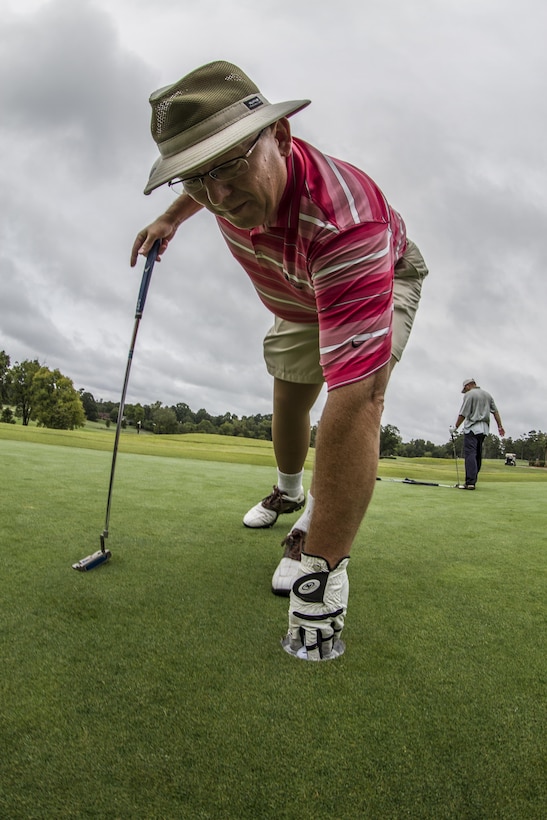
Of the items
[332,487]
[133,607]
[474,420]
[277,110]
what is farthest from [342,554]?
[474,420]

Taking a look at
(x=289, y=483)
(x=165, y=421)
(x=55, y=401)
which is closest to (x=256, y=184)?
(x=289, y=483)

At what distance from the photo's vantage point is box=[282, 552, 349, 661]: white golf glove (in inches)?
50.2

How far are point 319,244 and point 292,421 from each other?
1.29m

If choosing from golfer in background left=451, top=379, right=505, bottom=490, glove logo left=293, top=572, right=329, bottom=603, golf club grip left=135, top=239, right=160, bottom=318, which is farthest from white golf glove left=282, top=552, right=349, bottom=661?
golfer in background left=451, top=379, right=505, bottom=490

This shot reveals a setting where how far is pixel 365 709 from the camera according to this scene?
104 cm

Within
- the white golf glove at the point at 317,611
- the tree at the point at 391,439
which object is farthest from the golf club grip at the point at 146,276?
the tree at the point at 391,439

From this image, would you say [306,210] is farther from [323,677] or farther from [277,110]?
[323,677]

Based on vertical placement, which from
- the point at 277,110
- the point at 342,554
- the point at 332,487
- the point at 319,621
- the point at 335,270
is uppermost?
the point at 277,110

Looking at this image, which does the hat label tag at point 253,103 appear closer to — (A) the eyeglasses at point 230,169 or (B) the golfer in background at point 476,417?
(A) the eyeglasses at point 230,169

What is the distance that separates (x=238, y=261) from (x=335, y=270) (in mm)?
899

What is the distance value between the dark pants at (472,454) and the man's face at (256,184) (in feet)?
21.1

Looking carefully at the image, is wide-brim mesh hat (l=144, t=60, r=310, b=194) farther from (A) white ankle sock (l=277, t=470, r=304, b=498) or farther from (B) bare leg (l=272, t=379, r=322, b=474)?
(A) white ankle sock (l=277, t=470, r=304, b=498)

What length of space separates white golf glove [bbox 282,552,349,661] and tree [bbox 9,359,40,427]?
60836 mm

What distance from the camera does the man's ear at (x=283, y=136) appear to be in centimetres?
152
